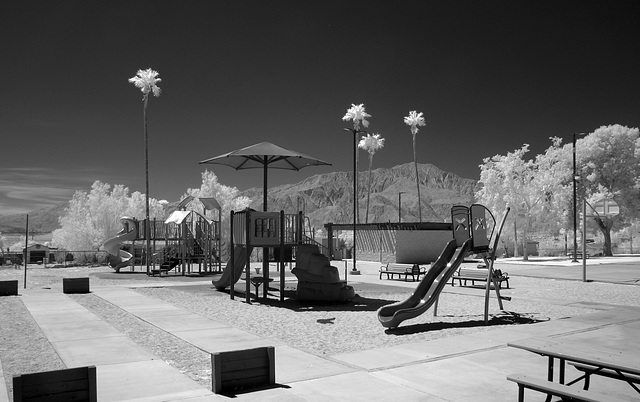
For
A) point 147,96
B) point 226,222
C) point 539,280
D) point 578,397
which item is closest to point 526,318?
point 578,397

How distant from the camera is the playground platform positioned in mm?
6480

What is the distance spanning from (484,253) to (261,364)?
7.71 meters

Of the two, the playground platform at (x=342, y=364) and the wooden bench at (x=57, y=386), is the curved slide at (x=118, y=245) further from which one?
the wooden bench at (x=57, y=386)

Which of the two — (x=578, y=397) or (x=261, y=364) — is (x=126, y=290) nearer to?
(x=261, y=364)

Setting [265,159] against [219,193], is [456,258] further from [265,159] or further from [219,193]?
[219,193]

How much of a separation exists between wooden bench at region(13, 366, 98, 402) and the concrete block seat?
1075 centimetres

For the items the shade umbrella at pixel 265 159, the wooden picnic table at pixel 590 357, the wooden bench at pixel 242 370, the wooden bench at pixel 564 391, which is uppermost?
the shade umbrella at pixel 265 159

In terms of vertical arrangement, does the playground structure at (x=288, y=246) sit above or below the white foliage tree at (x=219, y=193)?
below

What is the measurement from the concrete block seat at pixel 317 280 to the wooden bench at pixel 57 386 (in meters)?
10.8

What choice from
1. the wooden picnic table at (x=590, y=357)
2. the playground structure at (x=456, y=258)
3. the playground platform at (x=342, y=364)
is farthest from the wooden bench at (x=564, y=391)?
the playground structure at (x=456, y=258)

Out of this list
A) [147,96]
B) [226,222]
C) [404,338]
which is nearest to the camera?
[404,338]

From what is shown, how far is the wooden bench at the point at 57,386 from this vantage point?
17.9 ft

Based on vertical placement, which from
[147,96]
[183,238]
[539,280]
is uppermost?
[147,96]

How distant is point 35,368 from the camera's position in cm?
806
